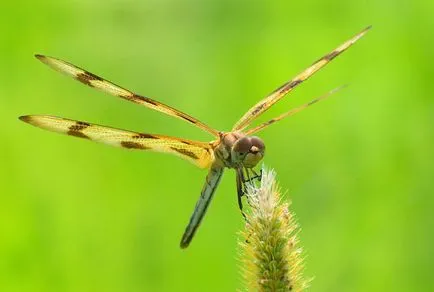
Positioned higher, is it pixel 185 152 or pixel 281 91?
pixel 281 91

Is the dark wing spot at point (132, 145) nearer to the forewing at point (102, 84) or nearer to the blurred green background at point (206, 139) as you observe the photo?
the forewing at point (102, 84)

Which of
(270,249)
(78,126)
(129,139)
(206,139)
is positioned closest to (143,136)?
(129,139)

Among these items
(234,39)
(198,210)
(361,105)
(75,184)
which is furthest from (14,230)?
(234,39)

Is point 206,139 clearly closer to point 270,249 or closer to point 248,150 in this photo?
point 248,150

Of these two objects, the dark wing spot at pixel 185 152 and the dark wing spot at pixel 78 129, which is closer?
the dark wing spot at pixel 185 152

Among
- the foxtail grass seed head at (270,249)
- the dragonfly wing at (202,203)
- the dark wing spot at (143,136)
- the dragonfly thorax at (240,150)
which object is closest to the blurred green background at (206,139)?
the dragonfly wing at (202,203)

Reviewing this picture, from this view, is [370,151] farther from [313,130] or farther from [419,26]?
→ [419,26]

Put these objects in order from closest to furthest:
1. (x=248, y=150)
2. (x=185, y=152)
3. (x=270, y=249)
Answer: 1. (x=270, y=249)
2. (x=248, y=150)
3. (x=185, y=152)

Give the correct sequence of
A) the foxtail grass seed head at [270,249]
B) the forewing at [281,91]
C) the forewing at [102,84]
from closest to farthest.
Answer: the foxtail grass seed head at [270,249], the forewing at [102,84], the forewing at [281,91]
